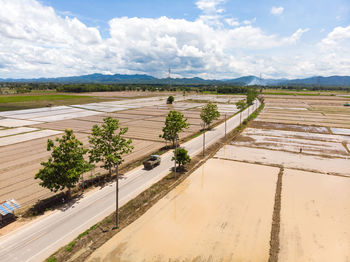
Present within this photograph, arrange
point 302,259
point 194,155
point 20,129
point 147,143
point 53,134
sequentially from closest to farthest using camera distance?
point 302,259 < point 194,155 < point 147,143 < point 53,134 < point 20,129

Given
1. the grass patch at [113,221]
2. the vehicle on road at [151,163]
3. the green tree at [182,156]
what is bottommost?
the grass patch at [113,221]

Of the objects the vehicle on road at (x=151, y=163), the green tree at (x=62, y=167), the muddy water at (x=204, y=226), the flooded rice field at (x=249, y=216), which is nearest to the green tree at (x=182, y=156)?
the flooded rice field at (x=249, y=216)

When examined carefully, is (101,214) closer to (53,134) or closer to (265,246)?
(265,246)

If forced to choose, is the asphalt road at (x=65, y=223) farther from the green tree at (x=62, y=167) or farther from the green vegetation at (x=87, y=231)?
the green tree at (x=62, y=167)

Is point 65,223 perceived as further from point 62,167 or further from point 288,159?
point 288,159

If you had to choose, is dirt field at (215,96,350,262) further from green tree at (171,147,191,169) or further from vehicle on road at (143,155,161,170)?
vehicle on road at (143,155,161,170)

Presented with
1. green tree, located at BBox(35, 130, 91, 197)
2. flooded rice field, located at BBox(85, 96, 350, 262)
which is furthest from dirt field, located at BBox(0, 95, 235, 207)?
flooded rice field, located at BBox(85, 96, 350, 262)

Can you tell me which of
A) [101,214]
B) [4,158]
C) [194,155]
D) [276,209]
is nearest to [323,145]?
[194,155]
